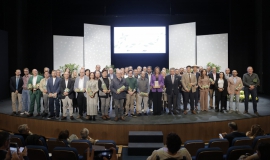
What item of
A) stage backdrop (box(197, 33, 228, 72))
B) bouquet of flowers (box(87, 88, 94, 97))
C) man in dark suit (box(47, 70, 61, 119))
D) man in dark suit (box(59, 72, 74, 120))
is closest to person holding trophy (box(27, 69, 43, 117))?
man in dark suit (box(47, 70, 61, 119))

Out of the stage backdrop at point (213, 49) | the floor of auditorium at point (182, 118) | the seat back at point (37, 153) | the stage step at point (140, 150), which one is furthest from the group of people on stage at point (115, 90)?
the stage backdrop at point (213, 49)

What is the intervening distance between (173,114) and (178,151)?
18.7ft

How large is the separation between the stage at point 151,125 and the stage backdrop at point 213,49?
597 cm

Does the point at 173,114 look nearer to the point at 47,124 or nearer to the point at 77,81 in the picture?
the point at 77,81

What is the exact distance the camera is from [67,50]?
45.9 feet

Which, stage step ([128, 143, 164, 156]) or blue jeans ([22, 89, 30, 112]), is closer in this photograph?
stage step ([128, 143, 164, 156])

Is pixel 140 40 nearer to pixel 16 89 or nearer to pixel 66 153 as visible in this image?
pixel 16 89

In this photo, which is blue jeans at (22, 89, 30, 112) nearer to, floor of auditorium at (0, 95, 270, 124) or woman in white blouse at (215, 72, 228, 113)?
floor of auditorium at (0, 95, 270, 124)

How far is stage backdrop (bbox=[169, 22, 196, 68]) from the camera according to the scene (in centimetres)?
1412

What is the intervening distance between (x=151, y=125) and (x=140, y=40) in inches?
321

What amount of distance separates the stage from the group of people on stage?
378 millimetres

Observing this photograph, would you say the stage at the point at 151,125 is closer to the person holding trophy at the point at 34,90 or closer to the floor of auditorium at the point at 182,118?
the floor of auditorium at the point at 182,118

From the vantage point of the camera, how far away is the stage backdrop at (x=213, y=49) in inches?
544

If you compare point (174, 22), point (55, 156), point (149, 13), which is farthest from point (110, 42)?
point (55, 156)
